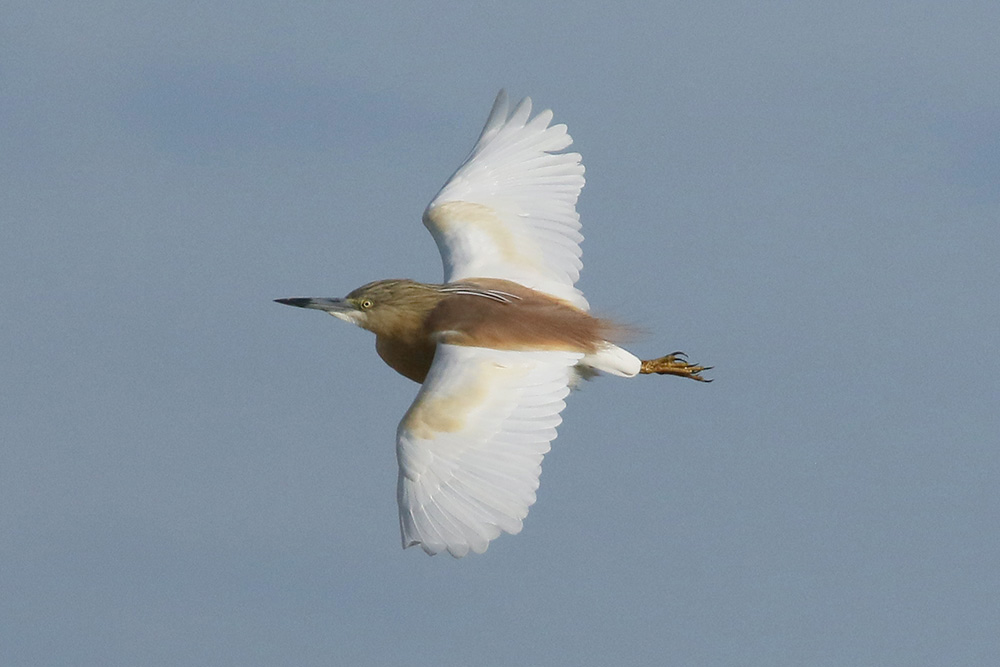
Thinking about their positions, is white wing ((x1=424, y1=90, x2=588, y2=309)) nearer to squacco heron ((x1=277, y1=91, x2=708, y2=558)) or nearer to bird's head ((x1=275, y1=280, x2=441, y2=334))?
squacco heron ((x1=277, y1=91, x2=708, y2=558))

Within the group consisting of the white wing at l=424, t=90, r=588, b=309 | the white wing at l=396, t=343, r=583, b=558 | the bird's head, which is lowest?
the white wing at l=396, t=343, r=583, b=558

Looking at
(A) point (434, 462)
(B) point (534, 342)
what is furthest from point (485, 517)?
(B) point (534, 342)

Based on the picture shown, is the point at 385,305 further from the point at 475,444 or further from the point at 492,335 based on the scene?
the point at 475,444

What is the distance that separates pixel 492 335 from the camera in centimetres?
1559

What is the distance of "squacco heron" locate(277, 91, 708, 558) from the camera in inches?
569

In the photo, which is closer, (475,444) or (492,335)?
(475,444)

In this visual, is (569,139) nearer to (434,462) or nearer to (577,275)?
(577,275)

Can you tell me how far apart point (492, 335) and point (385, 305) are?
4.01 feet

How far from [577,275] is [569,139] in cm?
192

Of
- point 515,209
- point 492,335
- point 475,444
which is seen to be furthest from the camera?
point 515,209

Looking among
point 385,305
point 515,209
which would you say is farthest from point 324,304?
point 515,209

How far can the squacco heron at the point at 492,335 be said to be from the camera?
14445mm

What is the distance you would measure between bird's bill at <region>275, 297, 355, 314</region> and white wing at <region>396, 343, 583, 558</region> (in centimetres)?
145

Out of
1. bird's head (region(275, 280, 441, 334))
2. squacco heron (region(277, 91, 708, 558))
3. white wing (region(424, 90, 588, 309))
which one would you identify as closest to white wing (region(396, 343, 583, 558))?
squacco heron (region(277, 91, 708, 558))
